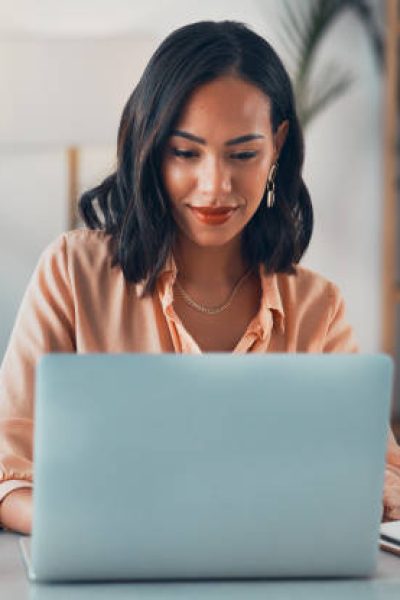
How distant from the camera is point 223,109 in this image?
176 cm

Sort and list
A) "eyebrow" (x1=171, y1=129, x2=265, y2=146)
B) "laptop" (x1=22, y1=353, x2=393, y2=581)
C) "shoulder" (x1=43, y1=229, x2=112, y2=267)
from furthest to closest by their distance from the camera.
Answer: "shoulder" (x1=43, y1=229, x2=112, y2=267) < "eyebrow" (x1=171, y1=129, x2=265, y2=146) < "laptop" (x1=22, y1=353, x2=393, y2=581)

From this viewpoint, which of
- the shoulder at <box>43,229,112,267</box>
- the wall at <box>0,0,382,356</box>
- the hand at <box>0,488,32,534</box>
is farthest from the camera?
the wall at <box>0,0,382,356</box>

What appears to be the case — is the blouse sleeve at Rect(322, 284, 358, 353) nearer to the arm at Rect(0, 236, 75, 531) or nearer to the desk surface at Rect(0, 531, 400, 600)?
the arm at Rect(0, 236, 75, 531)

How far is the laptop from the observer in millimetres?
1188

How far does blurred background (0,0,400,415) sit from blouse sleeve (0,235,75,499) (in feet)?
5.99

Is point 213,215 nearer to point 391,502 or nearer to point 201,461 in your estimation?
point 391,502

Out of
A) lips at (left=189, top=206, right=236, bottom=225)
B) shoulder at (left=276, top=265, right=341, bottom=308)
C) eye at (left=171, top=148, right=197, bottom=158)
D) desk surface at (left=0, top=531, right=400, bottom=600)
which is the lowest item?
desk surface at (left=0, top=531, right=400, bottom=600)

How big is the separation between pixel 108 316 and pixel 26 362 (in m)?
0.17

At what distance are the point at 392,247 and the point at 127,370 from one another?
353cm

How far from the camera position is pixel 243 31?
189 cm

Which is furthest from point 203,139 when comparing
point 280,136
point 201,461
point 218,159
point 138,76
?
point 138,76

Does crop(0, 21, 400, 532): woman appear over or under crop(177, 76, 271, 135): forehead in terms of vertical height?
under

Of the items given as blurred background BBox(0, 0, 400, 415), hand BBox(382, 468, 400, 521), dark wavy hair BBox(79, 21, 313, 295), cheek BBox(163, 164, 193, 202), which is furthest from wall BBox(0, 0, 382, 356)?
hand BBox(382, 468, 400, 521)

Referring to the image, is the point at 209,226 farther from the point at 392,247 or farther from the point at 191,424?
the point at 392,247
